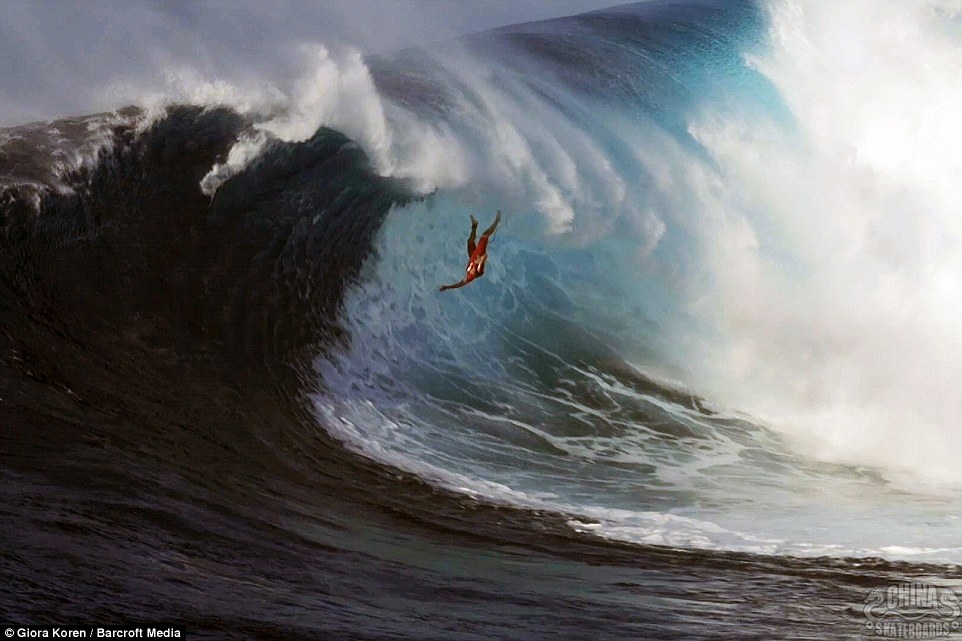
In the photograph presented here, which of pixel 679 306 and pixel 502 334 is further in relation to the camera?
pixel 679 306

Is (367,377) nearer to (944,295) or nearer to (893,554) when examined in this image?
(893,554)

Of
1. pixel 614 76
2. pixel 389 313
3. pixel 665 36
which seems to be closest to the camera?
pixel 389 313

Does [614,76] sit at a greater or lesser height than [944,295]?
greater

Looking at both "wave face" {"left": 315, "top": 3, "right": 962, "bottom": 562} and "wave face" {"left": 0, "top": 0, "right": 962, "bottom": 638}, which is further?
"wave face" {"left": 315, "top": 3, "right": 962, "bottom": 562}

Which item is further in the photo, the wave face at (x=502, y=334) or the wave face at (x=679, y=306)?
the wave face at (x=679, y=306)

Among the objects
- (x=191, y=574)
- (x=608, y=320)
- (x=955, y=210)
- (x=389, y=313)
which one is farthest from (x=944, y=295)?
(x=191, y=574)

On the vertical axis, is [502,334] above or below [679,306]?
below

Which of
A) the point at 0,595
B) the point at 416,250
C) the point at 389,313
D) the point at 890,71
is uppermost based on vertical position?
the point at 890,71

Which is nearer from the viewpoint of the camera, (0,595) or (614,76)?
(0,595)
